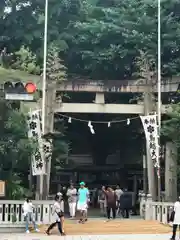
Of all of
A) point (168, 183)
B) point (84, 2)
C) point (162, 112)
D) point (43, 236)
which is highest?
point (84, 2)

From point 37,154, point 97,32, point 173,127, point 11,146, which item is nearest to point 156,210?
point 173,127

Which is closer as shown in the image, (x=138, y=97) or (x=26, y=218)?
(x=26, y=218)

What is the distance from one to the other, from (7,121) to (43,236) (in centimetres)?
489

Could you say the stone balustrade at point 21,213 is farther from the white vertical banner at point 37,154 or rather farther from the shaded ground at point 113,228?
the white vertical banner at point 37,154

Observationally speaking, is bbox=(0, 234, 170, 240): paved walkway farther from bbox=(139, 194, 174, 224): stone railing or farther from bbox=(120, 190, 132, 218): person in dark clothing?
bbox=(120, 190, 132, 218): person in dark clothing

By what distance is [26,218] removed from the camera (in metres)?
15.1

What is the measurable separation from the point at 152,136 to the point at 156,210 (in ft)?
10.7

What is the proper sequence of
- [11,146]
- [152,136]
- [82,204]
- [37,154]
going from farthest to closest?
[152,136] < [37,154] < [11,146] < [82,204]

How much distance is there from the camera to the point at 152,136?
63.5 feet

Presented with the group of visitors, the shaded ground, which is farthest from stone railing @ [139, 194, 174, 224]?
the group of visitors

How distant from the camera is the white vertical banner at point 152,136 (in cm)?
1923

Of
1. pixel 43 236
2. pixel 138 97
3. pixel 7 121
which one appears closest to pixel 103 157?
pixel 138 97

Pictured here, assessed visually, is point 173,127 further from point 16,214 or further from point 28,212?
point 16,214

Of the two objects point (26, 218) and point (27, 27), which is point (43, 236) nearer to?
point (26, 218)
